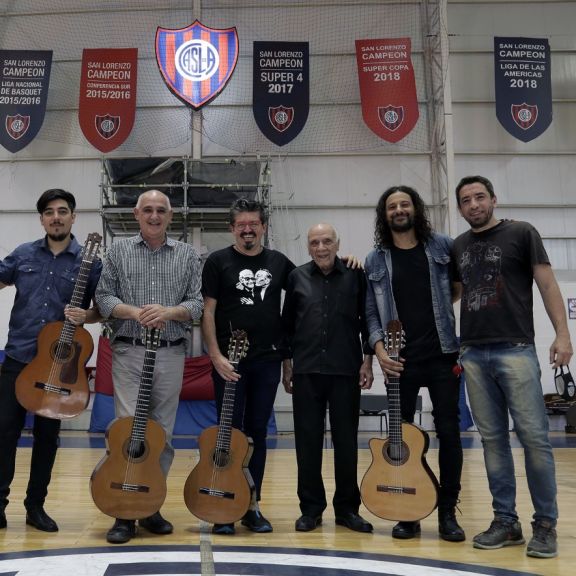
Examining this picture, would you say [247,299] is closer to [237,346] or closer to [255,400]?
[237,346]

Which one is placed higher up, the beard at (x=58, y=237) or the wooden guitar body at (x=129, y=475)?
the beard at (x=58, y=237)

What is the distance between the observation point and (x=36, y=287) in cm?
340

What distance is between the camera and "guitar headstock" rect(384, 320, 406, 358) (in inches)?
128

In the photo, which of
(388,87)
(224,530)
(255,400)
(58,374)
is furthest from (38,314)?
(388,87)

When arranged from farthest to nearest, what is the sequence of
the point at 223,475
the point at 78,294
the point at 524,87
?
the point at 524,87 → the point at 78,294 → the point at 223,475

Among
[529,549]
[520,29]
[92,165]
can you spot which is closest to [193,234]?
[92,165]

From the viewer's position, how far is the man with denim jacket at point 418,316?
3.23m

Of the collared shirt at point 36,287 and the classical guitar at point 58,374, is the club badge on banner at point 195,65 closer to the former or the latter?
the collared shirt at point 36,287

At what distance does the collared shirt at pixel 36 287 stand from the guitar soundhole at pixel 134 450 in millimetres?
695

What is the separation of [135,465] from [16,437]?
705 millimetres

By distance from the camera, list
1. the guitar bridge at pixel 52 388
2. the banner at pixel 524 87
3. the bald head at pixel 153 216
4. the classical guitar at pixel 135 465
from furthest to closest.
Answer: the banner at pixel 524 87, the bald head at pixel 153 216, the guitar bridge at pixel 52 388, the classical guitar at pixel 135 465

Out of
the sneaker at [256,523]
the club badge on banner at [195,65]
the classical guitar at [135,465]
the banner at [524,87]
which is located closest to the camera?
the classical guitar at [135,465]

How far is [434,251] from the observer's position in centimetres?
340

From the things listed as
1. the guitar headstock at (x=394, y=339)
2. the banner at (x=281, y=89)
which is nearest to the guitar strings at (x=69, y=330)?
the guitar headstock at (x=394, y=339)
